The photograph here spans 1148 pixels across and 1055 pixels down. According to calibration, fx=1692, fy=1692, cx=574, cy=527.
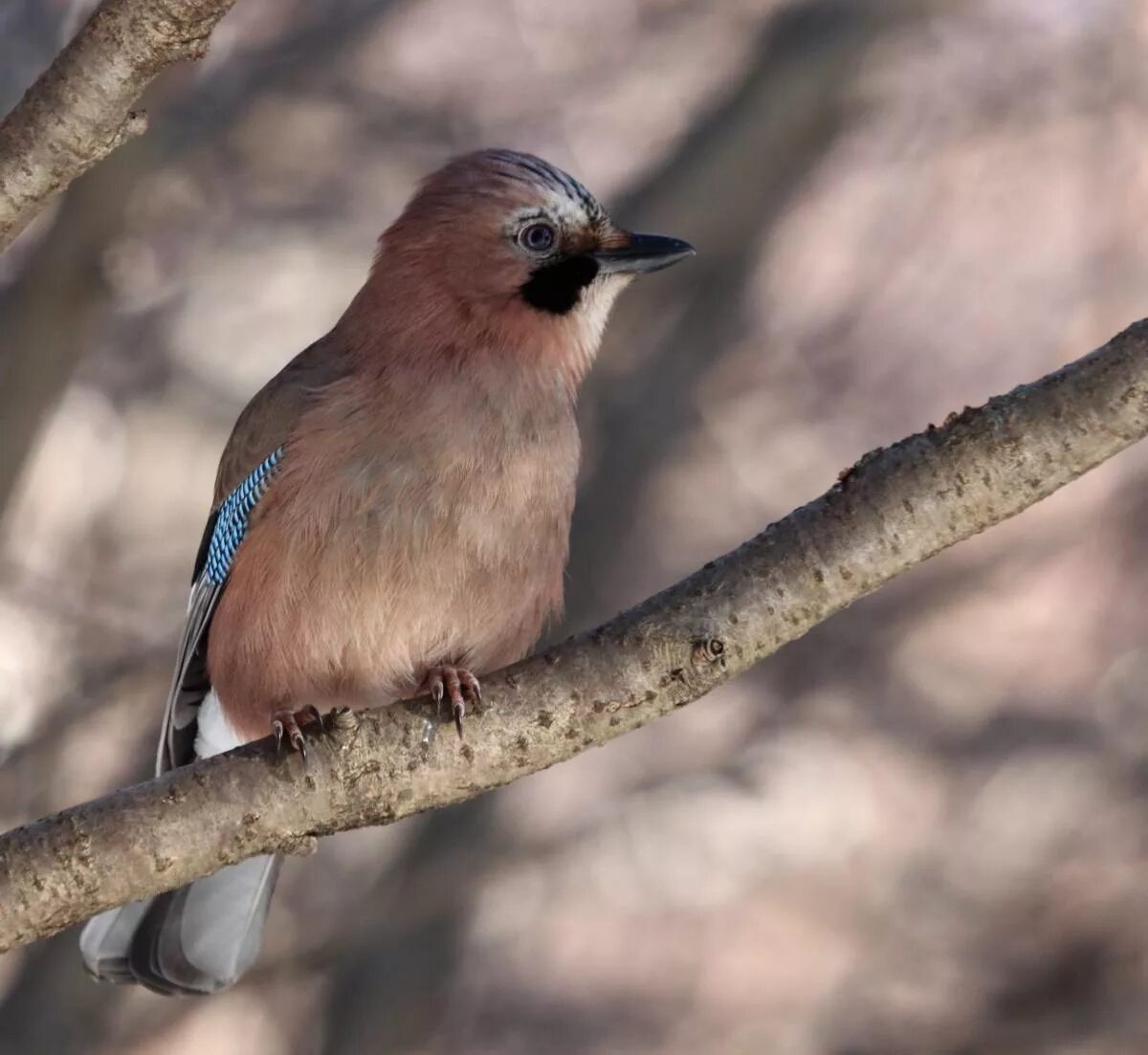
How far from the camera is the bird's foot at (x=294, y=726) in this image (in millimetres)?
1863

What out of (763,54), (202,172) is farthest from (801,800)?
(202,172)

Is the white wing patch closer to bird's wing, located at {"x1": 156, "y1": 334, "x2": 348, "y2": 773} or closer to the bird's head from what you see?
bird's wing, located at {"x1": 156, "y1": 334, "x2": 348, "y2": 773}

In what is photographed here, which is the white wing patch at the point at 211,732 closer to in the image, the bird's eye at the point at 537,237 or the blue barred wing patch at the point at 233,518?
the blue barred wing patch at the point at 233,518

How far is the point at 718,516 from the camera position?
372cm

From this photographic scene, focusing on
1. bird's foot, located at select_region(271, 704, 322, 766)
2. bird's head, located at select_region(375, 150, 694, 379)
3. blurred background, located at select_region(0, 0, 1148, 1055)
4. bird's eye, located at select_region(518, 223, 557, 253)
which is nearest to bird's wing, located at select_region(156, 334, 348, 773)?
bird's head, located at select_region(375, 150, 694, 379)

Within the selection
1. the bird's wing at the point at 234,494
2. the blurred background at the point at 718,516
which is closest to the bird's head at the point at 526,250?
the bird's wing at the point at 234,494

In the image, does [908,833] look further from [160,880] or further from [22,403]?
[160,880]

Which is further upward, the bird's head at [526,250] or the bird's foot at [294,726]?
the bird's head at [526,250]

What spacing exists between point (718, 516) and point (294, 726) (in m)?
1.92

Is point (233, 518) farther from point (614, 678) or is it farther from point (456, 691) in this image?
point (614, 678)

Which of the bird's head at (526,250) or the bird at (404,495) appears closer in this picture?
the bird at (404,495)

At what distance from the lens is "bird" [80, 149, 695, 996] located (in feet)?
7.30

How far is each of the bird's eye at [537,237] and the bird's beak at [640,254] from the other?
67mm

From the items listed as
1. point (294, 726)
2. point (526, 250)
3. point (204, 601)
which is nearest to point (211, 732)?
point (204, 601)
